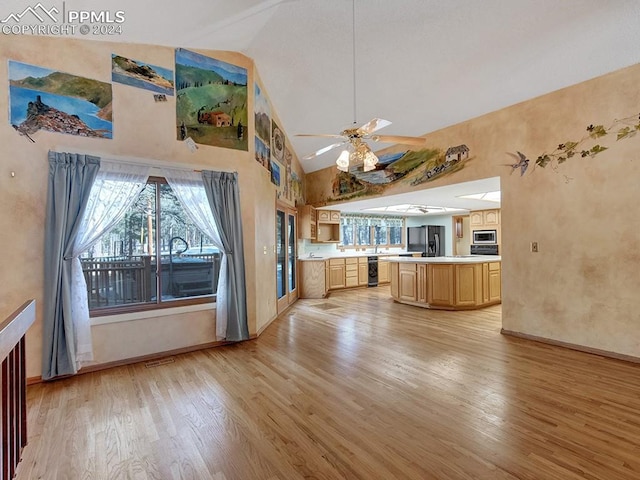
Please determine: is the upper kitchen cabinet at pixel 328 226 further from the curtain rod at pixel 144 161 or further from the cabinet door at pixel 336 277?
the curtain rod at pixel 144 161

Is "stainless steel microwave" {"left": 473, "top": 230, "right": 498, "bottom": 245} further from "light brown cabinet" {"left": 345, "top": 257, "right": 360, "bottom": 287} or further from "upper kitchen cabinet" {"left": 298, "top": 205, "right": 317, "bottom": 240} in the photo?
"upper kitchen cabinet" {"left": 298, "top": 205, "right": 317, "bottom": 240}

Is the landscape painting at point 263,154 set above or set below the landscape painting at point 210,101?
below

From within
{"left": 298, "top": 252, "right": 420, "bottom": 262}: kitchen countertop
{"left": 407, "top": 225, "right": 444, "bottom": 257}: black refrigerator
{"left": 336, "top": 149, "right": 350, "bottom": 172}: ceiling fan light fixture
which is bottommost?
{"left": 298, "top": 252, "right": 420, "bottom": 262}: kitchen countertop

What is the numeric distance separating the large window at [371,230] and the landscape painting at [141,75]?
6.04 m

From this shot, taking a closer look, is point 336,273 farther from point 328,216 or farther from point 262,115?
point 262,115

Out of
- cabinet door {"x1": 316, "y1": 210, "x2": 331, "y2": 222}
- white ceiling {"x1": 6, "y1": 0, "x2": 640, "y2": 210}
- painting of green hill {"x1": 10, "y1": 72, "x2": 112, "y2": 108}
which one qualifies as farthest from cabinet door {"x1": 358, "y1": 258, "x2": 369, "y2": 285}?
painting of green hill {"x1": 10, "y1": 72, "x2": 112, "y2": 108}

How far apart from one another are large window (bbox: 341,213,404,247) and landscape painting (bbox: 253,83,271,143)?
4.44 meters

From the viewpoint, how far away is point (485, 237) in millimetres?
8086

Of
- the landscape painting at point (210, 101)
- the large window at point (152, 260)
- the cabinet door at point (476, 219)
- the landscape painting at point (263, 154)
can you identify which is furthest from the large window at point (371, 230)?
the large window at point (152, 260)

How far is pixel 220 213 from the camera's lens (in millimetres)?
3912

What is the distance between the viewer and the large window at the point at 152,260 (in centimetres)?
343

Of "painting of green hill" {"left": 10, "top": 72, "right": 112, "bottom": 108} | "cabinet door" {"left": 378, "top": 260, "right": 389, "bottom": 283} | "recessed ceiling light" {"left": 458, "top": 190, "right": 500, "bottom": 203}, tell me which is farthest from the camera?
"cabinet door" {"left": 378, "top": 260, "right": 389, "bottom": 283}

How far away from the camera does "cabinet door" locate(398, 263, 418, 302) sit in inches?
242

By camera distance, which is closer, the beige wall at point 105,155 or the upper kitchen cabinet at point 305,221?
the beige wall at point 105,155
